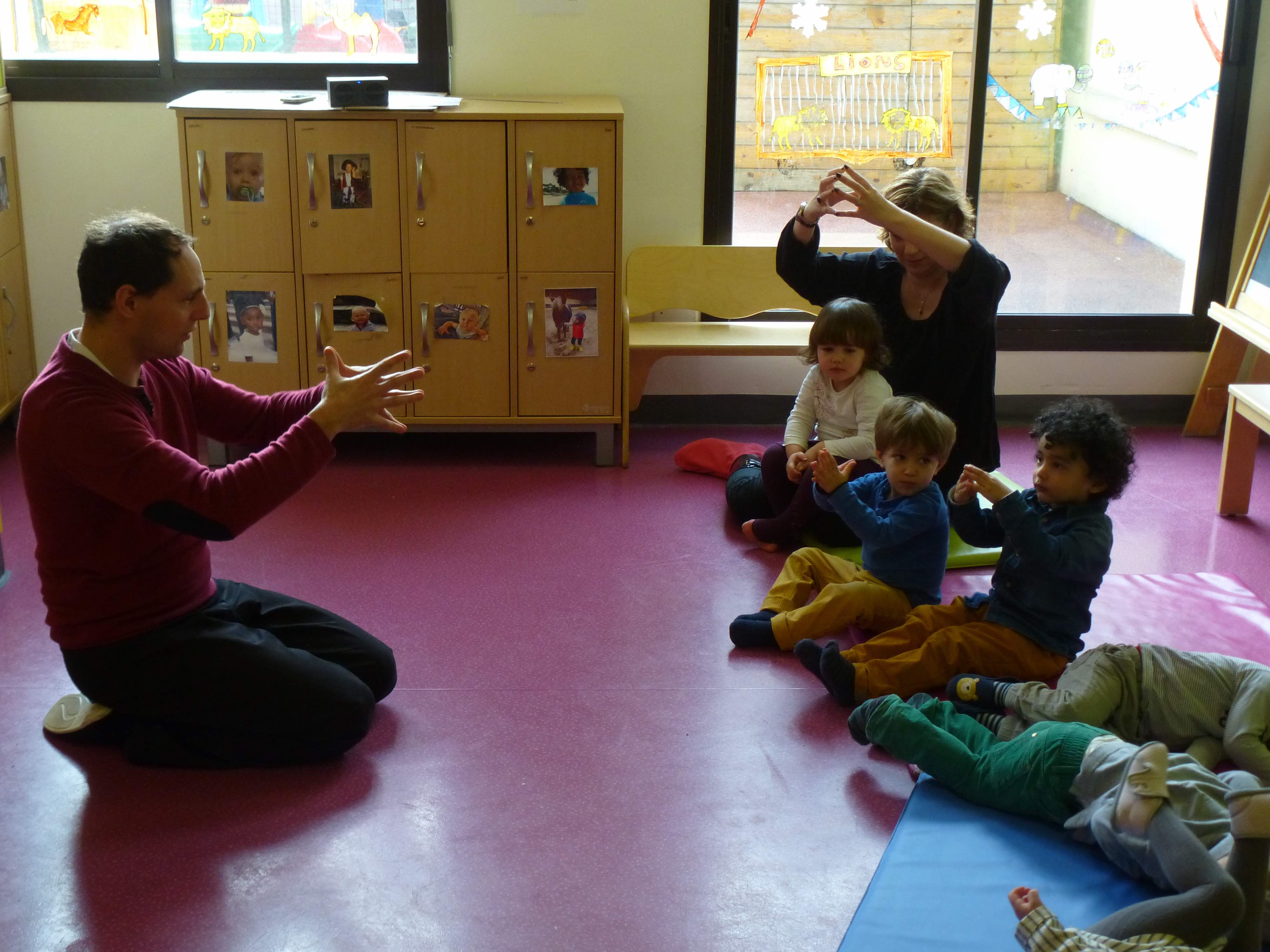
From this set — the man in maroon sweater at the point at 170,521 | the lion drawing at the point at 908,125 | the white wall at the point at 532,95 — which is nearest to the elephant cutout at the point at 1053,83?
the lion drawing at the point at 908,125

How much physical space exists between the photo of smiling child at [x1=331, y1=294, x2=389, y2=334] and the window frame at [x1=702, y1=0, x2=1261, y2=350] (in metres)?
1.25

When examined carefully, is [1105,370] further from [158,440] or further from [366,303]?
[158,440]

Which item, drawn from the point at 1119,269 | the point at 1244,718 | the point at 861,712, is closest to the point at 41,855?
the point at 861,712

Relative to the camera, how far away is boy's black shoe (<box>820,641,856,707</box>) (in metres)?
2.86

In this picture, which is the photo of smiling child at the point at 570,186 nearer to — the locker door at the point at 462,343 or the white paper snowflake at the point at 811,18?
the locker door at the point at 462,343

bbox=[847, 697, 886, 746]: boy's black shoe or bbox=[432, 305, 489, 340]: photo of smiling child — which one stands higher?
bbox=[432, 305, 489, 340]: photo of smiling child

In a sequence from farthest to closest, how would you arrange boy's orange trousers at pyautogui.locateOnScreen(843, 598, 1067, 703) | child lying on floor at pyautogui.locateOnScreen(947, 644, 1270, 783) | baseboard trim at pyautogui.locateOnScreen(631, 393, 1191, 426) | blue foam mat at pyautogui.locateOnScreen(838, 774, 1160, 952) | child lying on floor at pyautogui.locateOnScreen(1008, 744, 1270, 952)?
baseboard trim at pyautogui.locateOnScreen(631, 393, 1191, 426) → boy's orange trousers at pyautogui.locateOnScreen(843, 598, 1067, 703) → child lying on floor at pyautogui.locateOnScreen(947, 644, 1270, 783) → blue foam mat at pyautogui.locateOnScreen(838, 774, 1160, 952) → child lying on floor at pyautogui.locateOnScreen(1008, 744, 1270, 952)

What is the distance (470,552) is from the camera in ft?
12.3

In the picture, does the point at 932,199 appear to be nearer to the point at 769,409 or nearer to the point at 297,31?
the point at 769,409

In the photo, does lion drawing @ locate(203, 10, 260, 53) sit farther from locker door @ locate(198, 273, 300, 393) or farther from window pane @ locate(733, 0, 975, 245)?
window pane @ locate(733, 0, 975, 245)

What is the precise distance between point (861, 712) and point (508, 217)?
2.33 meters

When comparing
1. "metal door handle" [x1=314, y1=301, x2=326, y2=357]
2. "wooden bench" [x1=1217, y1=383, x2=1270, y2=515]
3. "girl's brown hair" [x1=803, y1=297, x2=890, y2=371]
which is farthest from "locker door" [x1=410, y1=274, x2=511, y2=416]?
"wooden bench" [x1=1217, y1=383, x2=1270, y2=515]

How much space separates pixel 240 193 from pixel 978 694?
2.87 m

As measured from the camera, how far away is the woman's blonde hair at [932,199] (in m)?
3.42
